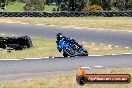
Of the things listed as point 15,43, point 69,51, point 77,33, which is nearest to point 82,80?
point 69,51

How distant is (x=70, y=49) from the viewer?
62.7 ft

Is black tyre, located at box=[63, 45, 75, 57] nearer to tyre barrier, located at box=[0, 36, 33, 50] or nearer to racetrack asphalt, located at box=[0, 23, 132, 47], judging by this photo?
tyre barrier, located at box=[0, 36, 33, 50]

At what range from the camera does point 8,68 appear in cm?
1557

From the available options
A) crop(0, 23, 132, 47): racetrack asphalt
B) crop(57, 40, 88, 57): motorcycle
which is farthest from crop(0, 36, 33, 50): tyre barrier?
crop(0, 23, 132, 47): racetrack asphalt

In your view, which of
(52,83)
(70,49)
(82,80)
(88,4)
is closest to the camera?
(82,80)

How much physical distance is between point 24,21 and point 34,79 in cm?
2862

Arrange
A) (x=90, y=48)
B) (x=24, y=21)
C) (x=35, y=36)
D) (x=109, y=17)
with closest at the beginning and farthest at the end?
(x=90, y=48) → (x=35, y=36) → (x=24, y=21) → (x=109, y=17)

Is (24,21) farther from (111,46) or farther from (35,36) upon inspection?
(111,46)

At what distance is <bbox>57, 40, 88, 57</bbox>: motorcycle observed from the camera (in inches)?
745

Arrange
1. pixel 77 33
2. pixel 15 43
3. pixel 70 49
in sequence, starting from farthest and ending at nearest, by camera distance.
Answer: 1. pixel 77 33
2. pixel 15 43
3. pixel 70 49

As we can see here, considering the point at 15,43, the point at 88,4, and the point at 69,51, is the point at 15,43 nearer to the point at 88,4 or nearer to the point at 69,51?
the point at 69,51

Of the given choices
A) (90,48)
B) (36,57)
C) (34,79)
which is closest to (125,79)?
(34,79)

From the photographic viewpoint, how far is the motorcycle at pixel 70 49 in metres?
18.9

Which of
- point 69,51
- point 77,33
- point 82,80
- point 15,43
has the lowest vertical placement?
point 77,33
